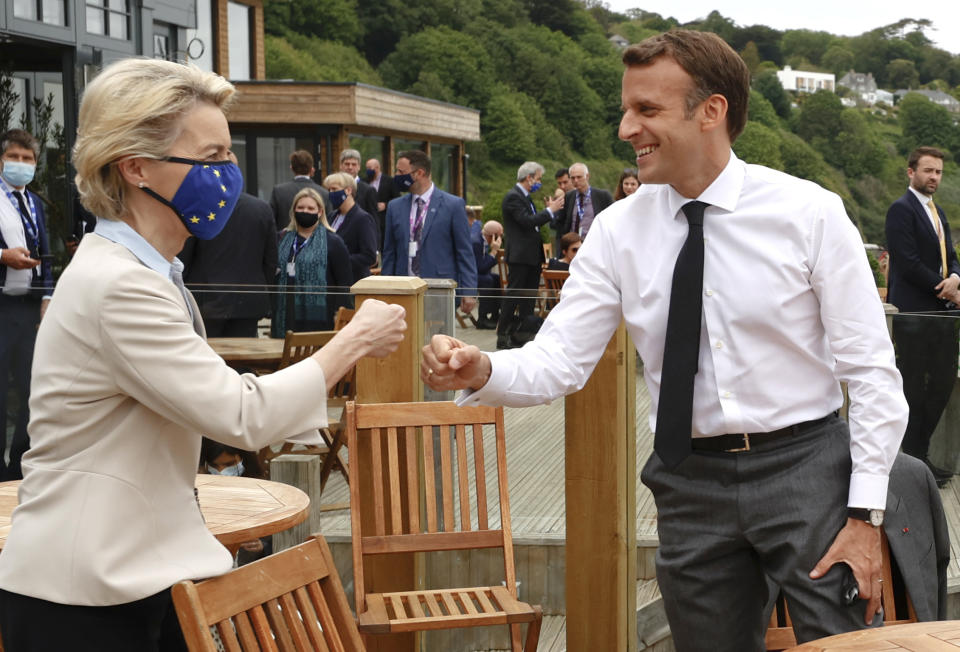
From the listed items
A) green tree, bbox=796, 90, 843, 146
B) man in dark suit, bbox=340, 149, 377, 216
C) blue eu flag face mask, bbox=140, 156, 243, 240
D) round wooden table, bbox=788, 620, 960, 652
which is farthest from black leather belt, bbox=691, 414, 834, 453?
green tree, bbox=796, 90, 843, 146

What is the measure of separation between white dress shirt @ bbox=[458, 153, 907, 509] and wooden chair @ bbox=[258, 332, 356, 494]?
2.65 metres

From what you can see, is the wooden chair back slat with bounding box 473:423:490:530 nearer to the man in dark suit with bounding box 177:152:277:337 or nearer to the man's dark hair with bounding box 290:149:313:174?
the man in dark suit with bounding box 177:152:277:337

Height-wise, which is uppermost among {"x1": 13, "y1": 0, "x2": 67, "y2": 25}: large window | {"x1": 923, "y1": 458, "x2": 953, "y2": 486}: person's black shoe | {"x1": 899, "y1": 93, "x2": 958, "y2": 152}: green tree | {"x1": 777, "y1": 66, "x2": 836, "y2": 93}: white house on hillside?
{"x1": 777, "y1": 66, "x2": 836, "y2": 93}: white house on hillside

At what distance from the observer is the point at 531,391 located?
2686mm

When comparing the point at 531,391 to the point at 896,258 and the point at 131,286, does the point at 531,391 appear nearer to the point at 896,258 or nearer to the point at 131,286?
the point at 131,286

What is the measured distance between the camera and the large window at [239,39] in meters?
22.6

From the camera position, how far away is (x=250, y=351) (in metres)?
5.25

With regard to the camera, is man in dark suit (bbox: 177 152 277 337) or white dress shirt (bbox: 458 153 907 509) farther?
man in dark suit (bbox: 177 152 277 337)

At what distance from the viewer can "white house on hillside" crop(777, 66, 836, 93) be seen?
137 meters

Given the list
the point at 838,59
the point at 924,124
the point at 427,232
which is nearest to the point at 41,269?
the point at 427,232

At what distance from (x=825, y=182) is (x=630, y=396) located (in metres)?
79.6

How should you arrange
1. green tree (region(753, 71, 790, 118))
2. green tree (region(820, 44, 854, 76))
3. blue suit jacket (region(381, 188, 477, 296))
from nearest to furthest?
blue suit jacket (region(381, 188, 477, 296))
green tree (region(753, 71, 790, 118))
green tree (region(820, 44, 854, 76))

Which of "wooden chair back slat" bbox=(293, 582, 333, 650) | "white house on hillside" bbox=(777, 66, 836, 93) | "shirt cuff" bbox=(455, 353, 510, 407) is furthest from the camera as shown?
"white house on hillside" bbox=(777, 66, 836, 93)

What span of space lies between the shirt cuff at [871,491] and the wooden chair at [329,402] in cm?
305
